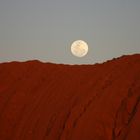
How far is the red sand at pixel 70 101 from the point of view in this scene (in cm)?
1248

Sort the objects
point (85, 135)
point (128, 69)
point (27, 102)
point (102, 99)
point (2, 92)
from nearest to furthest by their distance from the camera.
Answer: point (85, 135), point (102, 99), point (128, 69), point (27, 102), point (2, 92)

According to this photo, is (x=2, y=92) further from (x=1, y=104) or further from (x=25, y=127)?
(x=25, y=127)

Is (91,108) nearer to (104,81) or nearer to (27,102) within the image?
(104,81)

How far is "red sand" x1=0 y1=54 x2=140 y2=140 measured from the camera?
1248cm

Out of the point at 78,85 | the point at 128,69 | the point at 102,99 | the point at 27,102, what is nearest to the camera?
the point at 102,99

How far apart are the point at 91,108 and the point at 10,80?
7599 mm

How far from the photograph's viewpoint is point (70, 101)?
15062 mm

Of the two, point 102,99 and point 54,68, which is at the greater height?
point 54,68

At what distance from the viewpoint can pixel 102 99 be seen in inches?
530

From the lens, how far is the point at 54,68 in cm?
1950

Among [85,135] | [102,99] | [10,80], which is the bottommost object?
[85,135]

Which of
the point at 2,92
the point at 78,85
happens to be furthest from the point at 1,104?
the point at 78,85

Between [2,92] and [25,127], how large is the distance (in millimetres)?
3682

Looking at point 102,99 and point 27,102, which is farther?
point 27,102
